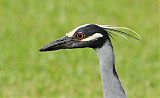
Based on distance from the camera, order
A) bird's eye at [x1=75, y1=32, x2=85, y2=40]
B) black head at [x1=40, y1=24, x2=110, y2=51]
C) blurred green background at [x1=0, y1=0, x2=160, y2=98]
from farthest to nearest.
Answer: blurred green background at [x1=0, y1=0, x2=160, y2=98], bird's eye at [x1=75, y1=32, x2=85, y2=40], black head at [x1=40, y1=24, x2=110, y2=51]

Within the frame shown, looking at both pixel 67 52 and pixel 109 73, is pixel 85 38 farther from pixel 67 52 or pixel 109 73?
pixel 67 52

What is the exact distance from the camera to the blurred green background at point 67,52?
838 cm

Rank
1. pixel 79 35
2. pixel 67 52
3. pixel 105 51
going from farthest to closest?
pixel 67 52 → pixel 79 35 → pixel 105 51

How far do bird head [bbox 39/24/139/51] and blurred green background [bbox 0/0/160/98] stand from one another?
9.45ft

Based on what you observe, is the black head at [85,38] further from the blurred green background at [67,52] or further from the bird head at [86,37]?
the blurred green background at [67,52]

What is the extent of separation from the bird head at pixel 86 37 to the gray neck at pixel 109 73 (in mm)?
62

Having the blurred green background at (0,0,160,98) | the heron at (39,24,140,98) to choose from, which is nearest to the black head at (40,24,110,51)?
the heron at (39,24,140,98)

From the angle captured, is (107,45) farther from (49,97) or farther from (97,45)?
(49,97)

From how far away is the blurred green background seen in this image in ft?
27.5

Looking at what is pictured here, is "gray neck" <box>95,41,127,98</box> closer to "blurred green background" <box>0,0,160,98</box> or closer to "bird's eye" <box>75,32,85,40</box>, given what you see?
"bird's eye" <box>75,32,85,40</box>

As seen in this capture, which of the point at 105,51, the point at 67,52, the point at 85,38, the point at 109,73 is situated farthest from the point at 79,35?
the point at 67,52

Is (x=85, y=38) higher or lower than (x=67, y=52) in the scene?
lower

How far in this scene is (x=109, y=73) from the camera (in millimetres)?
5164

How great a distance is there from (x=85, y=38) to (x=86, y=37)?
2 cm
